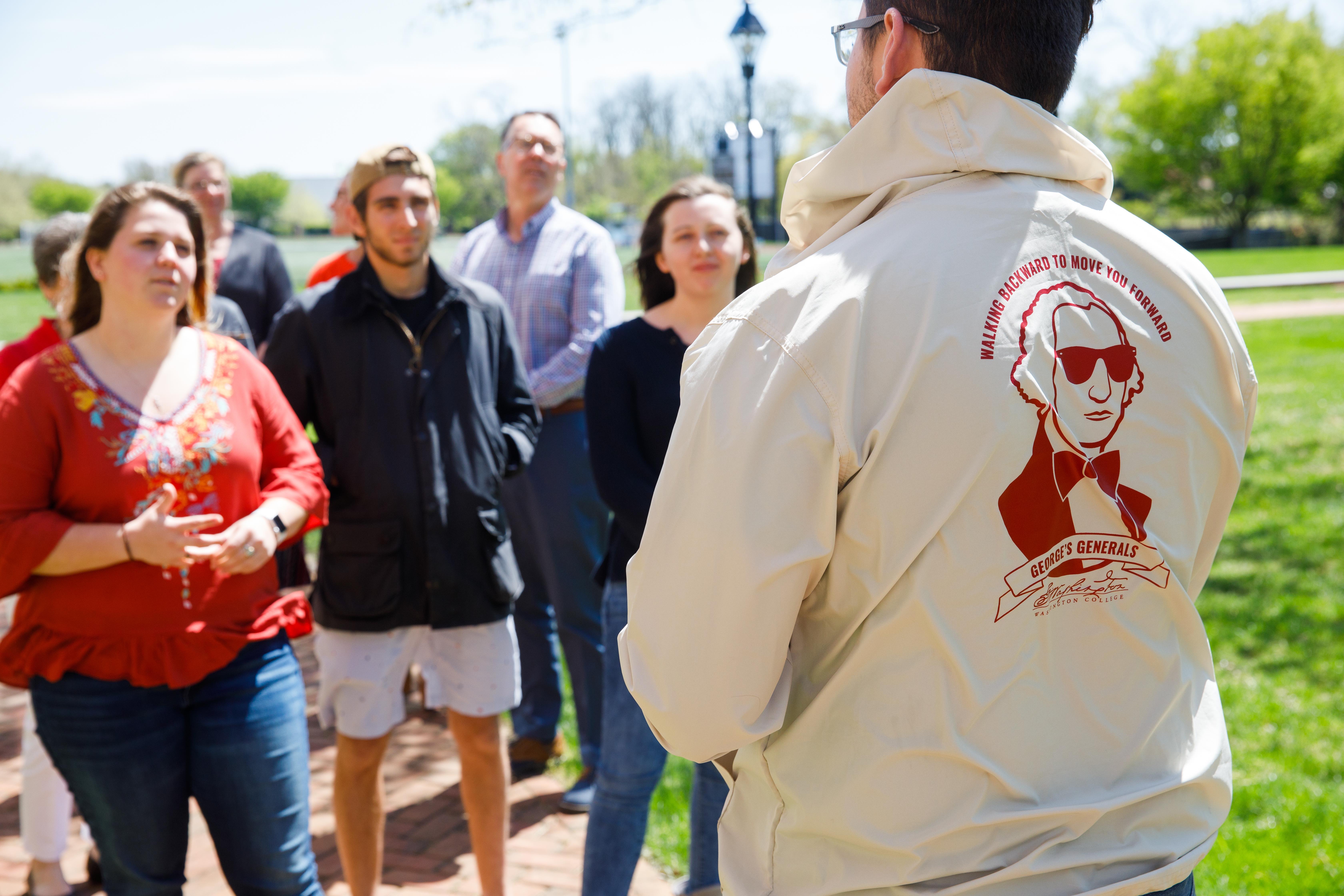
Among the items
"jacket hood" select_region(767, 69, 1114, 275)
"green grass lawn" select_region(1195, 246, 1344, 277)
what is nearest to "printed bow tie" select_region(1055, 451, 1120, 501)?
"jacket hood" select_region(767, 69, 1114, 275)

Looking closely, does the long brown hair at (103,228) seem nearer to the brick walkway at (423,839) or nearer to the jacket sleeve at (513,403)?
the jacket sleeve at (513,403)

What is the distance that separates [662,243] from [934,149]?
2218mm

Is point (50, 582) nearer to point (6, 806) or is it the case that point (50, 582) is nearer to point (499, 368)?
point (499, 368)

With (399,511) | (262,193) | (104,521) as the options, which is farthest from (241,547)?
(262,193)

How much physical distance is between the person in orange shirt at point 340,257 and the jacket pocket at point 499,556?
1490mm

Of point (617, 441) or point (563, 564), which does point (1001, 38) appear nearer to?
point (617, 441)

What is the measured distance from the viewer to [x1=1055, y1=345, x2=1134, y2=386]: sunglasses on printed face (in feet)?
4.40

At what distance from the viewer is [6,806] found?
4602 millimetres

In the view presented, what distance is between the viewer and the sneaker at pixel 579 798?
4301 millimetres

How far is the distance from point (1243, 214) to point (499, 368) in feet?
208

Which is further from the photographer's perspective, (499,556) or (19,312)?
(19,312)

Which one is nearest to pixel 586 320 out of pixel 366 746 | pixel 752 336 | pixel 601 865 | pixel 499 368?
pixel 499 368

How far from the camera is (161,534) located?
2.54 m

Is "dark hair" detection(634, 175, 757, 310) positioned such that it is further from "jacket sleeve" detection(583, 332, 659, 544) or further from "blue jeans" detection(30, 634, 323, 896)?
"blue jeans" detection(30, 634, 323, 896)
